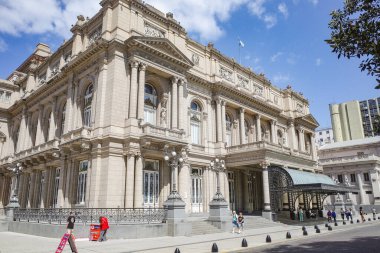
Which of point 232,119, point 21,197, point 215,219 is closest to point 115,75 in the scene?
point 215,219

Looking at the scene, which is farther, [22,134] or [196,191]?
[22,134]

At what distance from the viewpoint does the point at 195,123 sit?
32531mm

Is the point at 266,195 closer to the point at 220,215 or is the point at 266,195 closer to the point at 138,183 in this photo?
the point at 220,215

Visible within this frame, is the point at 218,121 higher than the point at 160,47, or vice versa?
the point at 160,47

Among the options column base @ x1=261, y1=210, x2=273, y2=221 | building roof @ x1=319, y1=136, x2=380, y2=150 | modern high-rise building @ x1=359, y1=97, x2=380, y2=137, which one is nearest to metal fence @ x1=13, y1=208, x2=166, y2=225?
column base @ x1=261, y1=210, x2=273, y2=221

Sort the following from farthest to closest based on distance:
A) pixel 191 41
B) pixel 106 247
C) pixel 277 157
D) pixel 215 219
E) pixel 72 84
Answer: pixel 191 41 < pixel 277 157 < pixel 72 84 < pixel 215 219 < pixel 106 247

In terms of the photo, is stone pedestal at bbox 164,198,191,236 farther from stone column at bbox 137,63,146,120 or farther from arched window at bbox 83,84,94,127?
arched window at bbox 83,84,94,127

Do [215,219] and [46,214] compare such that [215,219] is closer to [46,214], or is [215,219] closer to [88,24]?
[46,214]

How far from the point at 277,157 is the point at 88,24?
22489 mm

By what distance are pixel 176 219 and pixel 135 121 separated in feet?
28.5

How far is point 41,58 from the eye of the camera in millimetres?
42188

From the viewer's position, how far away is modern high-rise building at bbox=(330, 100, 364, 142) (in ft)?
289

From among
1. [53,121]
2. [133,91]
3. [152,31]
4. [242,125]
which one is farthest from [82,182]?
[242,125]

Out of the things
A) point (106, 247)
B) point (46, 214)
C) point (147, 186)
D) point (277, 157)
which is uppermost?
point (277, 157)
